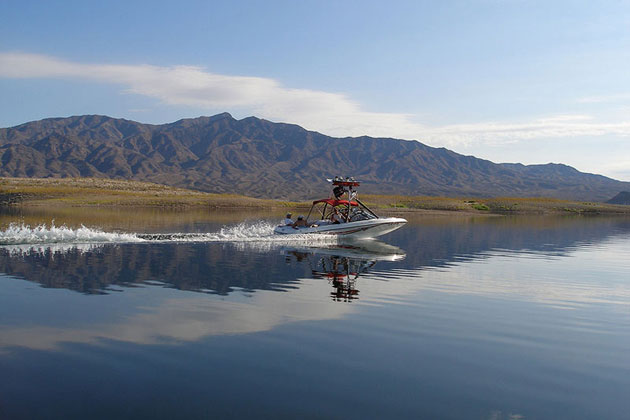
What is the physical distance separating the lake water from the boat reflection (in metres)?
0.25

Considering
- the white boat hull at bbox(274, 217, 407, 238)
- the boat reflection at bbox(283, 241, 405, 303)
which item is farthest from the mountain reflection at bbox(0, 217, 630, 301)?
the white boat hull at bbox(274, 217, 407, 238)

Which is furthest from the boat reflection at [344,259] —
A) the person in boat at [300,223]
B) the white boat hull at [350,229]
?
the person in boat at [300,223]

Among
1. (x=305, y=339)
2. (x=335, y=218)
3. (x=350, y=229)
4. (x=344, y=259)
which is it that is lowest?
(x=305, y=339)

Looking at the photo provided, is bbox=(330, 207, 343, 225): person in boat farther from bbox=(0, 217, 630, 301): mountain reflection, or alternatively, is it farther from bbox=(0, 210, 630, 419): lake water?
bbox=(0, 210, 630, 419): lake water

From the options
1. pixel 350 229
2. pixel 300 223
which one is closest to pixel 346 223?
pixel 350 229

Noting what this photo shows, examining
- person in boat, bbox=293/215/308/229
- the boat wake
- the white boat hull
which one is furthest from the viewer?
person in boat, bbox=293/215/308/229

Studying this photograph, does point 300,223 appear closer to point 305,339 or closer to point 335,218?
point 335,218

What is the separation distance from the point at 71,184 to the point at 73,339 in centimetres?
12062

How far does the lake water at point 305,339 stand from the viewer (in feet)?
30.4

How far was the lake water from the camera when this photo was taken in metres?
9.27

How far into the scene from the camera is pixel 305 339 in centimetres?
1299

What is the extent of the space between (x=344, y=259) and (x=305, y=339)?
16.5m

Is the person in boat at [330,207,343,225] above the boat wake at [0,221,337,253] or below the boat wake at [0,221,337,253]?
above

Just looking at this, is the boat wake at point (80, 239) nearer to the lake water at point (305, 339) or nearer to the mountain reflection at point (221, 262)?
the mountain reflection at point (221, 262)
